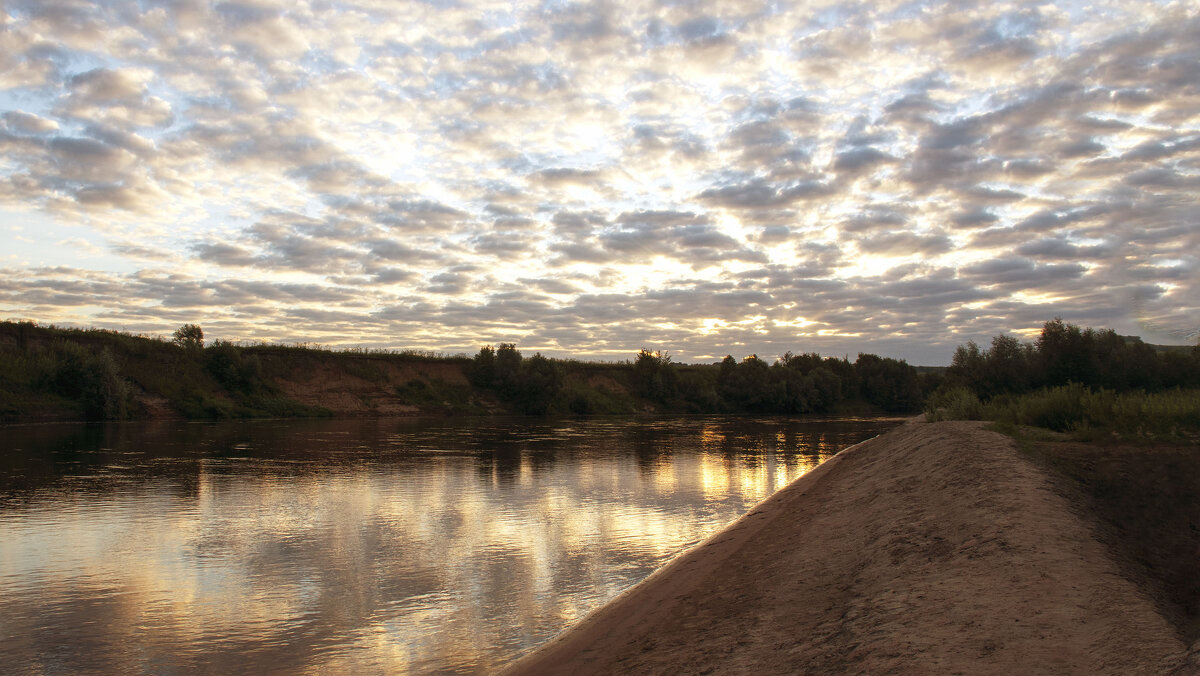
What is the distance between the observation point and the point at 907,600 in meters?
6.48

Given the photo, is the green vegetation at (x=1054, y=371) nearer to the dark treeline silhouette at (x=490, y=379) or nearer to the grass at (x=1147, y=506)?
the dark treeline silhouette at (x=490, y=379)

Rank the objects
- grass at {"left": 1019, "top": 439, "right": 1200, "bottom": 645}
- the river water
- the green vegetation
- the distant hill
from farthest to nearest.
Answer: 1. the distant hill
2. the green vegetation
3. the river water
4. grass at {"left": 1019, "top": 439, "right": 1200, "bottom": 645}

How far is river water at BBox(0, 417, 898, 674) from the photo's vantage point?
296 inches

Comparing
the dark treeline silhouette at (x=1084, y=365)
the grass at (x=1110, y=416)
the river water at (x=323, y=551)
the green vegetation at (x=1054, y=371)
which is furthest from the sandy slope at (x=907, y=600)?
the dark treeline silhouette at (x=1084, y=365)

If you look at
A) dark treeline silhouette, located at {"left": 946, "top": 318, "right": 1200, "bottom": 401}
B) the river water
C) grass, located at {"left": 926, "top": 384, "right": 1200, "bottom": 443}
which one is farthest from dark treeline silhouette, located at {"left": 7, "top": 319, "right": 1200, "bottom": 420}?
the river water

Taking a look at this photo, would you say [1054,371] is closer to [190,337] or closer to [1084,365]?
[1084,365]

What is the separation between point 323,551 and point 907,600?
9290mm

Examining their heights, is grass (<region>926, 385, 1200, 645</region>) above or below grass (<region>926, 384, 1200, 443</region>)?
below

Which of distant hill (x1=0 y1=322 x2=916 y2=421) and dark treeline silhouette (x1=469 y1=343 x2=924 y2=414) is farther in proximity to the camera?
dark treeline silhouette (x1=469 y1=343 x2=924 y2=414)

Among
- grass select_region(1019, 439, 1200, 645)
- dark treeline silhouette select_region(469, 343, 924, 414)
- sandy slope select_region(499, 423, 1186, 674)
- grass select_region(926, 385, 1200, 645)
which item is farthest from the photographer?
dark treeline silhouette select_region(469, 343, 924, 414)

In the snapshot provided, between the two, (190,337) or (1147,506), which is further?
(190,337)

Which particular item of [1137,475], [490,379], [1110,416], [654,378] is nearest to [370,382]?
[490,379]

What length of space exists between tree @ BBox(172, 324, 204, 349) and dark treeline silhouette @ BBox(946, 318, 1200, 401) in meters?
58.6

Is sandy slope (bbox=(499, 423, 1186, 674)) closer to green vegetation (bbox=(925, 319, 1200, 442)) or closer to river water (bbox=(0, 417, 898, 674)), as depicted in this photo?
river water (bbox=(0, 417, 898, 674))
